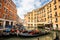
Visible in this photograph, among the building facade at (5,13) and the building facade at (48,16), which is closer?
the building facade at (5,13)

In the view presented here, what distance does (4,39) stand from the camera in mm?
14320

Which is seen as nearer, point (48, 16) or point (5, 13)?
point (5, 13)

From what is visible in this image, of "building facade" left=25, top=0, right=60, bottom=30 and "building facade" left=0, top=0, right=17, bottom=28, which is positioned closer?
"building facade" left=0, top=0, right=17, bottom=28

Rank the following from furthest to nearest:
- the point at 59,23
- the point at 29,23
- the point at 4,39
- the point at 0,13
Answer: the point at 29,23
the point at 59,23
the point at 0,13
the point at 4,39

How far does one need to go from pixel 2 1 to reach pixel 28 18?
27509 millimetres

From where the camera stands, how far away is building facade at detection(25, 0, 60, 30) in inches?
1168

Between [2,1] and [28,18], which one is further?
[28,18]

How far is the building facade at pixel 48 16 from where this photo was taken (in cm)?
2967

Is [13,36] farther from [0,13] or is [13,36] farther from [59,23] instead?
[59,23]

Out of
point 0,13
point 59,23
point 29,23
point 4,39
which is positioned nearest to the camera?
point 4,39

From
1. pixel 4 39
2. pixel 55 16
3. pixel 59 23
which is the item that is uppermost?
pixel 55 16

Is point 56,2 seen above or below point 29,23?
above

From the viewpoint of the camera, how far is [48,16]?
37.0 metres

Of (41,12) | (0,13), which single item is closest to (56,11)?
(41,12)
